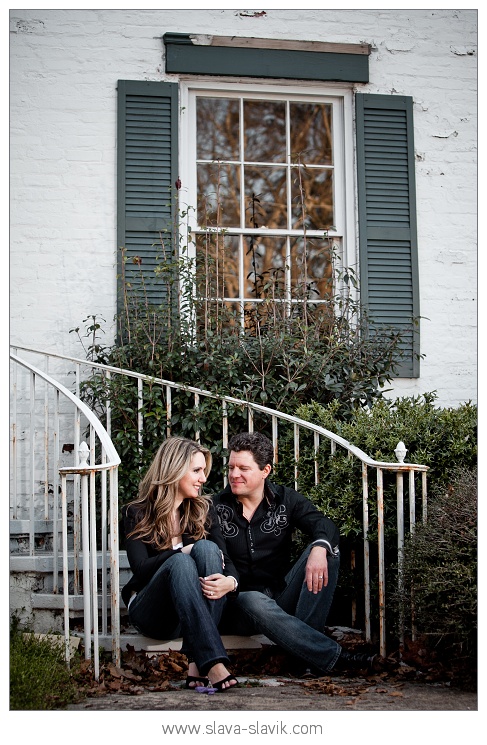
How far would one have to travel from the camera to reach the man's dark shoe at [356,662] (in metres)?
3.85

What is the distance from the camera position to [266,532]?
13.8 feet

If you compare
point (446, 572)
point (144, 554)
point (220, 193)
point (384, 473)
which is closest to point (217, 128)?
point (220, 193)

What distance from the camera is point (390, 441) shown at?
4.44 meters

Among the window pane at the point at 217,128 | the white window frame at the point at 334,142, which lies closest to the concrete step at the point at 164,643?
the white window frame at the point at 334,142

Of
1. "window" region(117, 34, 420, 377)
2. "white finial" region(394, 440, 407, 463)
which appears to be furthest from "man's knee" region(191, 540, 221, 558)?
"window" region(117, 34, 420, 377)

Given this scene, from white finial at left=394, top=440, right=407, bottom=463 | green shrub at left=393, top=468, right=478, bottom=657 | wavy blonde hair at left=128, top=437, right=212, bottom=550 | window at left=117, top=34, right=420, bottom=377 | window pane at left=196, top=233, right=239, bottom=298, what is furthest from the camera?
window at left=117, top=34, right=420, bottom=377

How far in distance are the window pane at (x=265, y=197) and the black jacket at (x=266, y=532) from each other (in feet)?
9.63

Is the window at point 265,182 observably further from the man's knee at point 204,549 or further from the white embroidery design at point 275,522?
the man's knee at point 204,549

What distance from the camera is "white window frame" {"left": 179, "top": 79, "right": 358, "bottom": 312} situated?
649cm

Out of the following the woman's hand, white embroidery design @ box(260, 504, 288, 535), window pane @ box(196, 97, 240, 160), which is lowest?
the woman's hand

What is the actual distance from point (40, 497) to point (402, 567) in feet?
9.34

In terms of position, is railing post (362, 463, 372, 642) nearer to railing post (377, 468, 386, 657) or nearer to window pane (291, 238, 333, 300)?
railing post (377, 468, 386, 657)

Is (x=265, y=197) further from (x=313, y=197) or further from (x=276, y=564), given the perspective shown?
(x=276, y=564)

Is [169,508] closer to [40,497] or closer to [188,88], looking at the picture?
[40,497]
